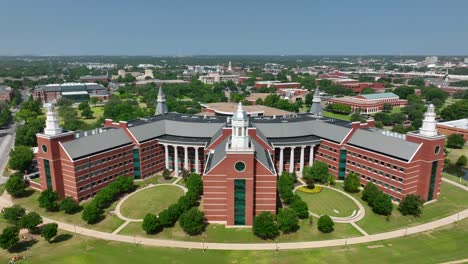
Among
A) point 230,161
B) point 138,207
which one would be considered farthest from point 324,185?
point 138,207

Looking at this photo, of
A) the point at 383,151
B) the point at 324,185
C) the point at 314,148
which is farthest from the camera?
the point at 314,148

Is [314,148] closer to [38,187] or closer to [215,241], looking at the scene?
[215,241]

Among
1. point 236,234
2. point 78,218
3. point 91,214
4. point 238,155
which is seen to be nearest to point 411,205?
point 236,234

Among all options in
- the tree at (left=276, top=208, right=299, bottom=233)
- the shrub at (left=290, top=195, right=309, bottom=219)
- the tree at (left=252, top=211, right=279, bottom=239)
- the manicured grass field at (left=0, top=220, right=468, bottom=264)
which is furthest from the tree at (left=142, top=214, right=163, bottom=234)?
the shrub at (left=290, top=195, right=309, bottom=219)

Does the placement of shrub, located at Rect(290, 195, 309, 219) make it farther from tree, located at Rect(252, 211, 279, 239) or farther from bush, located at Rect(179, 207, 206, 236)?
bush, located at Rect(179, 207, 206, 236)

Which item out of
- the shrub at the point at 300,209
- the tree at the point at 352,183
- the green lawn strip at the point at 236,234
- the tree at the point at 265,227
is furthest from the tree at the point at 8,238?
the tree at the point at 352,183

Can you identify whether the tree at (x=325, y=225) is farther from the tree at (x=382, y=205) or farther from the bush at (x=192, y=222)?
the bush at (x=192, y=222)
